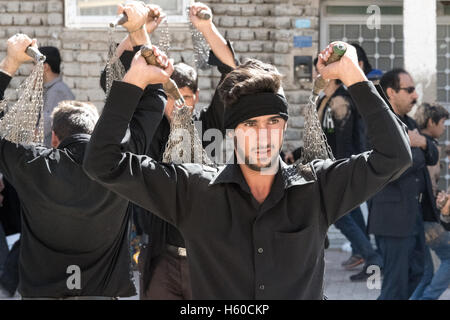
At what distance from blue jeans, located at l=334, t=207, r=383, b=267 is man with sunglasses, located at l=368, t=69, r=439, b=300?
1220 mm

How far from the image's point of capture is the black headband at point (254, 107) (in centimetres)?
302

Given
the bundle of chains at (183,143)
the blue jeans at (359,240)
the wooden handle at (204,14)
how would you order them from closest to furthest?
the bundle of chains at (183,143), the wooden handle at (204,14), the blue jeans at (359,240)

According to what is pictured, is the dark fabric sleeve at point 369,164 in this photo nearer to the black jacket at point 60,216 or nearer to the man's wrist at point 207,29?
the black jacket at point 60,216

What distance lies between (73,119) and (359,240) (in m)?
4.40

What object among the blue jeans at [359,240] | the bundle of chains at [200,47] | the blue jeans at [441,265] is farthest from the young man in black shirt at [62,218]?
the blue jeans at [359,240]

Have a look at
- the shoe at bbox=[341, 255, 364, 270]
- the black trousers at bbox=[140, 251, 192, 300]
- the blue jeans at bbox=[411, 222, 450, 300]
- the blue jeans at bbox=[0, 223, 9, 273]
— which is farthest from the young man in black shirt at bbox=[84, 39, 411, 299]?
the shoe at bbox=[341, 255, 364, 270]

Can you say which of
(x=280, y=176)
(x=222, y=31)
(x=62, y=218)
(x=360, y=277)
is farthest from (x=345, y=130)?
(x=280, y=176)

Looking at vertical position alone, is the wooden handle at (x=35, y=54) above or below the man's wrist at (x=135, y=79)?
above

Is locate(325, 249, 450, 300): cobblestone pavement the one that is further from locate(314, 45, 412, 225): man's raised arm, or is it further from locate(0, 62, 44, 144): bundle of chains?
locate(314, 45, 412, 225): man's raised arm
